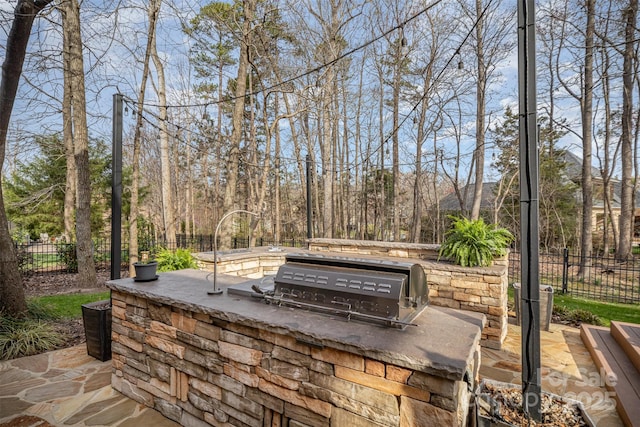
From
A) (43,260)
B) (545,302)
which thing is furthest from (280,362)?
(43,260)

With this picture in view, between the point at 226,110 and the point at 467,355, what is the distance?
13.7 meters

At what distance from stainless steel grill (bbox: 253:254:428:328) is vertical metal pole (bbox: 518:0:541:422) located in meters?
0.58

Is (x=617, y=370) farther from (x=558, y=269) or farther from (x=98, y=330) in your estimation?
(x=558, y=269)

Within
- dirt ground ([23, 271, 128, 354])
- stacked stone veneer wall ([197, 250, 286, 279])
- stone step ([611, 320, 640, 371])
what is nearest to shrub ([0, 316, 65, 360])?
dirt ground ([23, 271, 128, 354])

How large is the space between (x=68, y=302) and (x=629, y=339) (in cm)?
772

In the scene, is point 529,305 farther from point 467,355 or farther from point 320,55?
point 320,55

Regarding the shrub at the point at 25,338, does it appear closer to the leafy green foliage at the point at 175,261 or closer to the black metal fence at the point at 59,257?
the leafy green foliage at the point at 175,261

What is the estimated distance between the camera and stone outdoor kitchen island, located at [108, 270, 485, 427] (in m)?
1.37

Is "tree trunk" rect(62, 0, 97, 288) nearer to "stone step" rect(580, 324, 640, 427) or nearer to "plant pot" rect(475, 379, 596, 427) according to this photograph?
"plant pot" rect(475, 379, 596, 427)

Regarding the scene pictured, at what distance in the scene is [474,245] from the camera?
3.99 meters

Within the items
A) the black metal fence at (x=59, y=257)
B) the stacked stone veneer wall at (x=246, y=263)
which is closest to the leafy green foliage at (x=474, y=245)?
the stacked stone veneer wall at (x=246, y=263)

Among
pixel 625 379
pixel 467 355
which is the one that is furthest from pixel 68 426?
pixel 625 379

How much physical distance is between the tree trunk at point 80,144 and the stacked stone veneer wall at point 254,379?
4133 millimetres

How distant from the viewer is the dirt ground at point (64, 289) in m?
3.95
